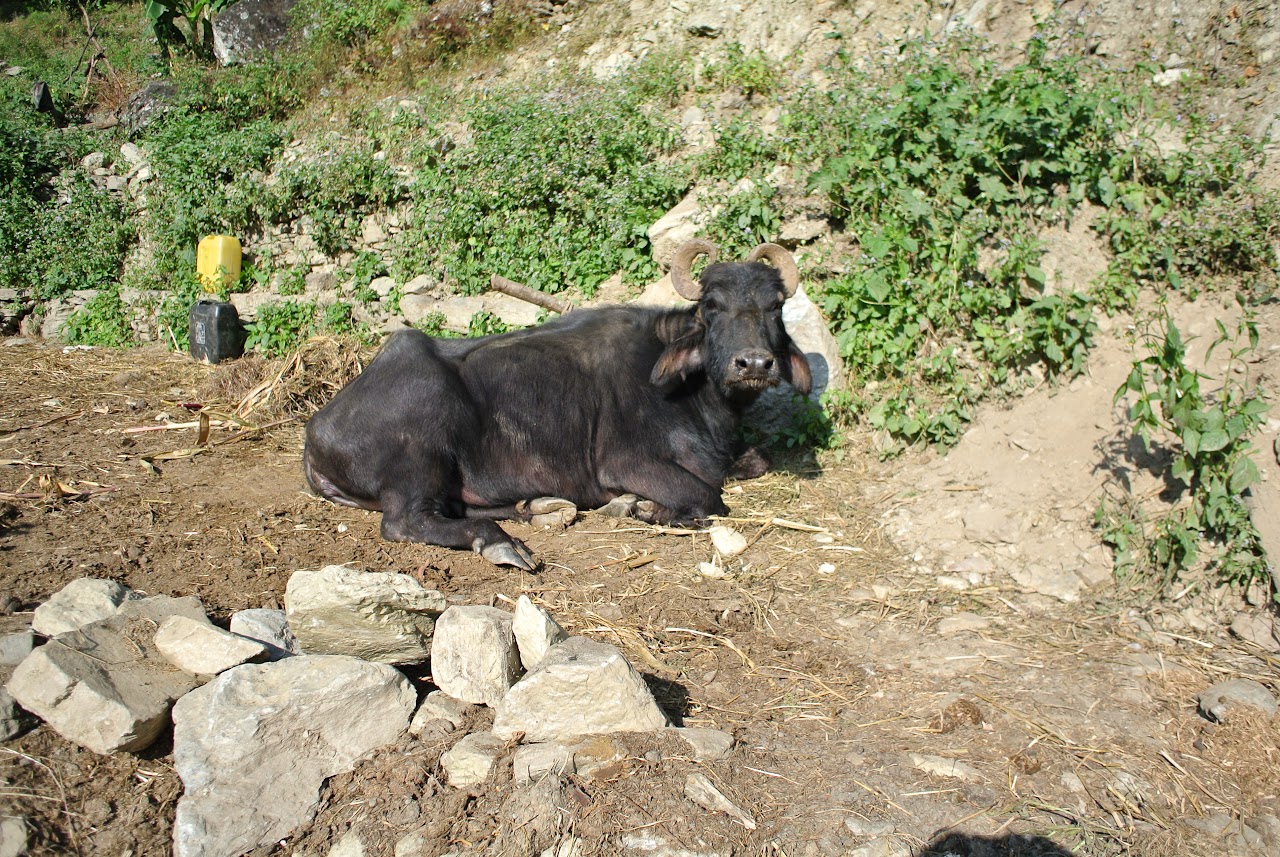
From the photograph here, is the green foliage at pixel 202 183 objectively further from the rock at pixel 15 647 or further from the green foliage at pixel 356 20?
the rock at pixel 15 647

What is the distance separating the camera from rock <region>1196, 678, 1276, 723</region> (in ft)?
12.0

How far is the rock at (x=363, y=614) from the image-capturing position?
3.61 metres

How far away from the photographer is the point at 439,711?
134 inches

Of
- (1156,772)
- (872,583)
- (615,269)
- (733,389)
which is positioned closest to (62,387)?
(615,269)

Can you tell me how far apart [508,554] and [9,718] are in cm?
237

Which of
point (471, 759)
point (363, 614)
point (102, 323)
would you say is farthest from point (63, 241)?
point (471, 759)

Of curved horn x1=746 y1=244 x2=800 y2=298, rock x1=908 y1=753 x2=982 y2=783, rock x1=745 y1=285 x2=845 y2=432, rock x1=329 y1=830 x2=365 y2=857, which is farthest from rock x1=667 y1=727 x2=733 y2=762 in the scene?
rock x1=745 y1=285 x2=845 y2=432

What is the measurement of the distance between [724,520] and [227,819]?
3.47 metres

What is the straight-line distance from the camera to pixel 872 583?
497cm

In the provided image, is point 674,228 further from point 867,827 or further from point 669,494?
point 867,827

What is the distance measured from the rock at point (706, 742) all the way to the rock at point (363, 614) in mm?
1126

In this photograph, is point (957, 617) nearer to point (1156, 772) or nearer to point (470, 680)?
point (1156, 772)

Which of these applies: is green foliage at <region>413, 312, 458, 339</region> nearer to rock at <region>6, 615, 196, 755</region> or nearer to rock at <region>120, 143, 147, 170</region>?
rock at <region>6, 615, 196, 755</region>

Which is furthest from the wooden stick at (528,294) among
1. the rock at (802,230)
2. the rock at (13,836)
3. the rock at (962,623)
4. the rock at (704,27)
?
the rock at (13,836)
